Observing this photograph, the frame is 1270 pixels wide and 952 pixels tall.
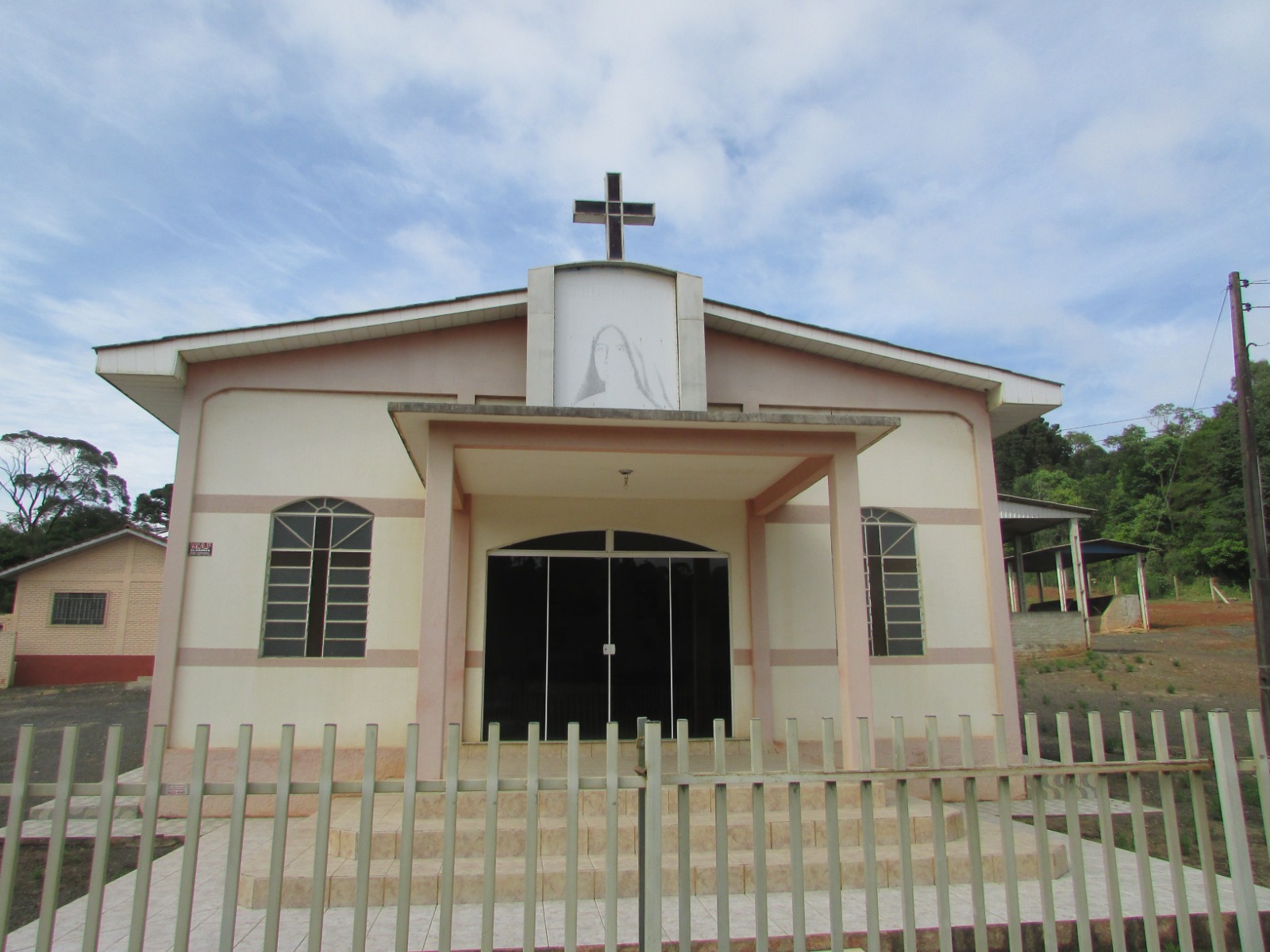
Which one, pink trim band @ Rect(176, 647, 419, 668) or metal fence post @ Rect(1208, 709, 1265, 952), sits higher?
pink trim band @ Rect(176, 647, 419, 668)

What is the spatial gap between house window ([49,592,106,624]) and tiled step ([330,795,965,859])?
21.8 meters

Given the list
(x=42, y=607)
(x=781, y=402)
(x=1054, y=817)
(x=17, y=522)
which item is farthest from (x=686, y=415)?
(x=17, y=522)

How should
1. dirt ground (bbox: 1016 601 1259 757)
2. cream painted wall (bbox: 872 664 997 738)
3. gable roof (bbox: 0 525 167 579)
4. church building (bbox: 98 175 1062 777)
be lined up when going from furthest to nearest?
gable roof (bbox: 0 525 167 579) → dirt ground (bbox: 1016 601 1259 757) → cream painted wall (bbox: 872 664 997 738) → church building (bbox: 98 175 1062 777)

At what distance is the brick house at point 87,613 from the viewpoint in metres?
23.5

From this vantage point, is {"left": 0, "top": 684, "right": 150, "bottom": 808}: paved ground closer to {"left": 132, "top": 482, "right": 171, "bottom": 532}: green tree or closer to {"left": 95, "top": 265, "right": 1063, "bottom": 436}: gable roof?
{"left": 95, "top": 265, "right": 1063, "bottom": 436}: gable roof

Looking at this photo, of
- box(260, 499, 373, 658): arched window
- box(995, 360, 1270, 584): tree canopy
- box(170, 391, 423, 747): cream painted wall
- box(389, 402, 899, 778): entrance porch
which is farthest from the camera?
box(995, 360, 1270, 584): tree canopy

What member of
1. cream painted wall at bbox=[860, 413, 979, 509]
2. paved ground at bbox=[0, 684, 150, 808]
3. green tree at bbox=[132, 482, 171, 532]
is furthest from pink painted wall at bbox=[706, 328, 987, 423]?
green tree at bbox=[132, 482, 171, 532]

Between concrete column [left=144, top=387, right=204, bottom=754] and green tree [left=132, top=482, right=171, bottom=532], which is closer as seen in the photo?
concrete column [left=144, top=387, right=204, bottom=754]

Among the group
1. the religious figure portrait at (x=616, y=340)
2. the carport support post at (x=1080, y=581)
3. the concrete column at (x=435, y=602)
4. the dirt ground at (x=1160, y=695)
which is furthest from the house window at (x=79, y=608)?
the carport support post at (x=1080, y=581)

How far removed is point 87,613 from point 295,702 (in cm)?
1978

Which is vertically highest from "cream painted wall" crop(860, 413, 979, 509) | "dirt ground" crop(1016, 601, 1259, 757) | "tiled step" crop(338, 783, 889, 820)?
"cream painted wall" crop(860, 413, 979, 509)

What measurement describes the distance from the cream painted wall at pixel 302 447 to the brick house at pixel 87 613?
698 inches

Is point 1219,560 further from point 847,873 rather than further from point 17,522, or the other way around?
point 17,522

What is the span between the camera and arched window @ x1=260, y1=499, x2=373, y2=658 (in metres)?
8.80
